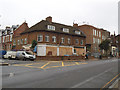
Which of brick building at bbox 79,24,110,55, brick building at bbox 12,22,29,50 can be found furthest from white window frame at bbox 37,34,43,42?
brick building at bbox 79,24,110,55

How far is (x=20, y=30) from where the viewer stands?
41906mm

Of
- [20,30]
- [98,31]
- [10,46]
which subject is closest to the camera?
[20,30]

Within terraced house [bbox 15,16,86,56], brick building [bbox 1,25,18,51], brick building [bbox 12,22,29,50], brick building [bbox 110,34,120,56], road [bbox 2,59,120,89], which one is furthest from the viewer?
brick building [bbox 110,34,120,56]

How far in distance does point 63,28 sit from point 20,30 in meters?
14.4

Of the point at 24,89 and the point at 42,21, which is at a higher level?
the point at 42,21

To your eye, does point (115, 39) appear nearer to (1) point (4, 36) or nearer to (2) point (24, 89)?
(1) point (4, 36)

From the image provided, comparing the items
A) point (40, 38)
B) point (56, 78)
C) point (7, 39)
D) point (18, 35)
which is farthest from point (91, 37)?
point (56, 78)

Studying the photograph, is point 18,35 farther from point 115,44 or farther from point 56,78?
point 115,44

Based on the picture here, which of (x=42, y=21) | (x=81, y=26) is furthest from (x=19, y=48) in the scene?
(x=81, y=26)

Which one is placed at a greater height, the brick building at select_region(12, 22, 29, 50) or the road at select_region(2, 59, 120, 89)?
the brick building at select_region(12, 22, 29, 50)

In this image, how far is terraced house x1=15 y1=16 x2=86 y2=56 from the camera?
33.2m

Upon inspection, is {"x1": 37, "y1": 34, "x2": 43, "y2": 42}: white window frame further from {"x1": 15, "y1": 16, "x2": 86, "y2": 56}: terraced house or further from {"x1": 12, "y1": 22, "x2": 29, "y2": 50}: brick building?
{"x1": 12, "y1": 22, "x2": 29, "y2": 50}: brick building

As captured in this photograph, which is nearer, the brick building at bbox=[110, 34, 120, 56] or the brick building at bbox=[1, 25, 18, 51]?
the brick building at bbox=[1, 25, 18, 51]

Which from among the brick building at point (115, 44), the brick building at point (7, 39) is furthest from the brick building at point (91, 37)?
the brick building at point (7, 39)
